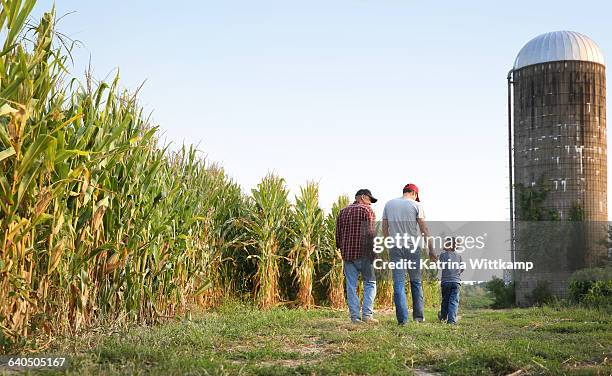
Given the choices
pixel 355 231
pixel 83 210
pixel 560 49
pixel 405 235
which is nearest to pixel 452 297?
pixel 405 235

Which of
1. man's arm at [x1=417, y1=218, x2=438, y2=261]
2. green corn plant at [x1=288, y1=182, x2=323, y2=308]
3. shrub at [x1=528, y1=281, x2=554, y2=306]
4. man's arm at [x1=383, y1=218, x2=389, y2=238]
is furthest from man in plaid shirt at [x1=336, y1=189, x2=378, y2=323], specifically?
shrub at [x1=528, y1=281, x2=554, y2=306]

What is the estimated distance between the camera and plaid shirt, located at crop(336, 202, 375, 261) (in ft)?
30.3

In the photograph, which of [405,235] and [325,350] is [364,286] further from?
[325,350]

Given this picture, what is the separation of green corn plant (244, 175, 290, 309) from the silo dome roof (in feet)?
33.9

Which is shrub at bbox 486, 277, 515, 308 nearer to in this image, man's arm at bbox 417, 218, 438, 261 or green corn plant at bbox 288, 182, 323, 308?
green corn plant at bbox 288, 182, 323, 308

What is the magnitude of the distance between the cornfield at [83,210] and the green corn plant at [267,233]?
0.89 m

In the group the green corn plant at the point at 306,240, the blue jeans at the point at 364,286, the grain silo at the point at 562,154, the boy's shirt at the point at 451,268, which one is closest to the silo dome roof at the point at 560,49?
the grain silo at the point at 562,154

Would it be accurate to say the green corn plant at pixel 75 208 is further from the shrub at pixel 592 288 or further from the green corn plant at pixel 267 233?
the shrub at pixel 592 288

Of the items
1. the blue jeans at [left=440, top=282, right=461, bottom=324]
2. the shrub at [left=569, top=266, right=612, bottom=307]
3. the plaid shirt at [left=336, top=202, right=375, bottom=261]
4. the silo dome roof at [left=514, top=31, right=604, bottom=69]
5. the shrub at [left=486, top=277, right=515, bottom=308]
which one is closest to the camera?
the plaid shirt at [left=336, top=202, right=375, bottom=261]

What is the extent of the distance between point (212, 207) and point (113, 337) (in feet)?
16.4

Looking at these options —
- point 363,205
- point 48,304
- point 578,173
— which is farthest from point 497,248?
point 48,304

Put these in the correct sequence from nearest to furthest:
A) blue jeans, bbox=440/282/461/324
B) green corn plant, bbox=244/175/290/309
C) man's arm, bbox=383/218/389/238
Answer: man's arm, bbox=383/218/389/238, blue jeans, bbox=440/282/461/324, green corn plant, bbox=244/175/290/309

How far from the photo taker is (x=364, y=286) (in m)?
9.17

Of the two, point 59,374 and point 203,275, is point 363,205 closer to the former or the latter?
point 203,275
